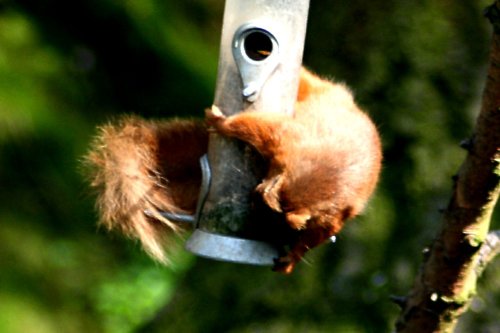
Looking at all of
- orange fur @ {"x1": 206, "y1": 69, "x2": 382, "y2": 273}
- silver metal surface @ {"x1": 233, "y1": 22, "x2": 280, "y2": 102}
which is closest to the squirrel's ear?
orange fur @ {"x1": 206, "y1": 69, "x2": 382, "y2": 273}

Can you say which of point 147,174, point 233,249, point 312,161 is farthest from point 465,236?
point 147,174

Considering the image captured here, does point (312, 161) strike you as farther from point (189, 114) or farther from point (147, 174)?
point (189, 114)

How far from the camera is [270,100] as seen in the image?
2355 mm

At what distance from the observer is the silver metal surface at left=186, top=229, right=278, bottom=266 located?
2.26m

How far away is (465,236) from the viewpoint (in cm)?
229

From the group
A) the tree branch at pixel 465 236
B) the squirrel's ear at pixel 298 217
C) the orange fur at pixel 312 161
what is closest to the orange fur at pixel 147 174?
the orange fur at pixel 312 161

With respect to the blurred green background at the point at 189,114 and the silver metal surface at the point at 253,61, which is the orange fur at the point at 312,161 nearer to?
the silver metal surface at the point at 253,61

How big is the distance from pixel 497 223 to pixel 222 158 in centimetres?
141

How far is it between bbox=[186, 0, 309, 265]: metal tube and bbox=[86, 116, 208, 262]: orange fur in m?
0.09

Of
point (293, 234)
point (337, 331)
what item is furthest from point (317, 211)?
point (337, 331)

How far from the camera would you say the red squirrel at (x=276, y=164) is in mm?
2188

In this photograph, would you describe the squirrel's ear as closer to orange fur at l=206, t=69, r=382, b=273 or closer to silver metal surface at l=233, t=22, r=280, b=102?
orange fur at l=206, t=69, r=382, b=273

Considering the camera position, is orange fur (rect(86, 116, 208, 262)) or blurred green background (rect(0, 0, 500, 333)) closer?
orange fur (rect(86, 116, 208, 262))

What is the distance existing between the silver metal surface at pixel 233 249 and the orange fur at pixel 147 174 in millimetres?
101
